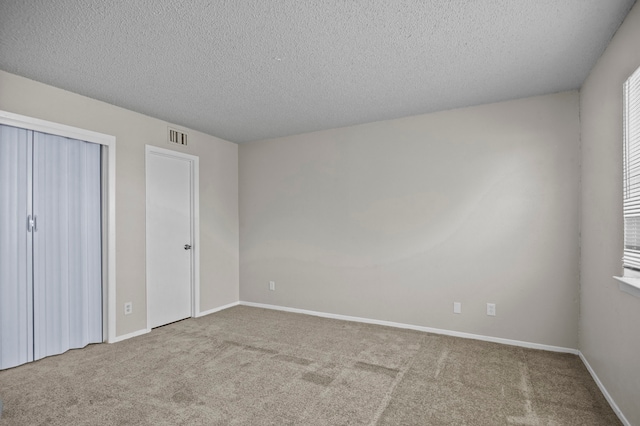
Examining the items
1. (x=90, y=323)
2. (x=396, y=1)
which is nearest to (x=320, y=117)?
(x=396, y=1)

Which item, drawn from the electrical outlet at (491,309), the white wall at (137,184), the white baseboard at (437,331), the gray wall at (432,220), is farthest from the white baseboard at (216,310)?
the electrical outlet at (491,309)

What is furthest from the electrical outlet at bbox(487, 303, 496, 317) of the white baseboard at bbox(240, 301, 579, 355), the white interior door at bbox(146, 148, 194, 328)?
the white interior door at bbox(146, 148, 194, 328)

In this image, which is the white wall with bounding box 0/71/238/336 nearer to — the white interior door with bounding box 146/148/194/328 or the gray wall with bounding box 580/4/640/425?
the white interior door with bounding box 146/148/194/328

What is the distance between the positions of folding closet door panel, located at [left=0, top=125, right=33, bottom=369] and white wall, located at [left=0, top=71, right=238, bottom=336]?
1.14 feet

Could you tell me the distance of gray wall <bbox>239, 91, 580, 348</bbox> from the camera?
3.26 m

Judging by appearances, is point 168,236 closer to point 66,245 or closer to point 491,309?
point 66,245

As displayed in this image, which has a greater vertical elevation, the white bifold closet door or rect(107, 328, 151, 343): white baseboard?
the white bifold closet door

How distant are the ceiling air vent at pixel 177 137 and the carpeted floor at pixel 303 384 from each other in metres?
2.40

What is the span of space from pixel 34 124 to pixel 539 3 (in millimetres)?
3971

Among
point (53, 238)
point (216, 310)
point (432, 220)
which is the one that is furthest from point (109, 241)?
point (432, 220)

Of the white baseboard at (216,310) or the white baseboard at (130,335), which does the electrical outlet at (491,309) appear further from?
the white baseboard at (130,335)

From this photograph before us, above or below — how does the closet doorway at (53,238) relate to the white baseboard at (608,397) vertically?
above

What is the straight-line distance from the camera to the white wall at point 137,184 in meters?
3.04

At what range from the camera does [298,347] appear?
336 centimetres
